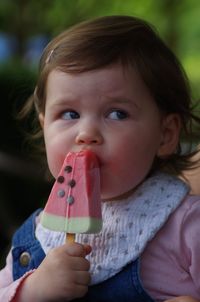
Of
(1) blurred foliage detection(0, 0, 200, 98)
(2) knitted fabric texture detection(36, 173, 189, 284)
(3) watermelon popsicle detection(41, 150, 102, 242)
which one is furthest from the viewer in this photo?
(1) blurred foliage detection(0, 0, 200, 98)

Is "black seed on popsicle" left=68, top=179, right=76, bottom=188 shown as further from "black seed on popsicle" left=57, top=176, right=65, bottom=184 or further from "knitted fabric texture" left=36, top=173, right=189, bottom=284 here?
"knitted fabric texture" left=36, top=173, right=189, bottom=284

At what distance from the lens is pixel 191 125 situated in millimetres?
1792

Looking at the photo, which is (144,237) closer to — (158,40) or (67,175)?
(67,175)

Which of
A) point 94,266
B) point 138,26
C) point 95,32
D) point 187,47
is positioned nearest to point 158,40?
point 138,26

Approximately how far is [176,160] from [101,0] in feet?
24.3

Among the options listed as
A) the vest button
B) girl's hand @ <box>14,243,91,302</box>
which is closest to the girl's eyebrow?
girl's hand @ <box>14,243,91,302</box>

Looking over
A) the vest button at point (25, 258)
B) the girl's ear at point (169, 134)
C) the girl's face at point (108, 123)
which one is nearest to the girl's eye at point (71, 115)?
the girl's face at point (108, 123)

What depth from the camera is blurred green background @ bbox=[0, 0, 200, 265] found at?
4.41m

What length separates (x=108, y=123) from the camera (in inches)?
58.5

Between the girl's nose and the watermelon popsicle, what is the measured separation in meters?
0.03

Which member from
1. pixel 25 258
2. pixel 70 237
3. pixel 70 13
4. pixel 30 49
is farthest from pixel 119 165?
pixel 30 49

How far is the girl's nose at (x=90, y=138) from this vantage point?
1.45 meters

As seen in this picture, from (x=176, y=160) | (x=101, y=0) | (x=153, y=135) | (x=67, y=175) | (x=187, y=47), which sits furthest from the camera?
(x=187, y=47)

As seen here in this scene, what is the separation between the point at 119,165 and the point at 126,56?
0.26 metres
